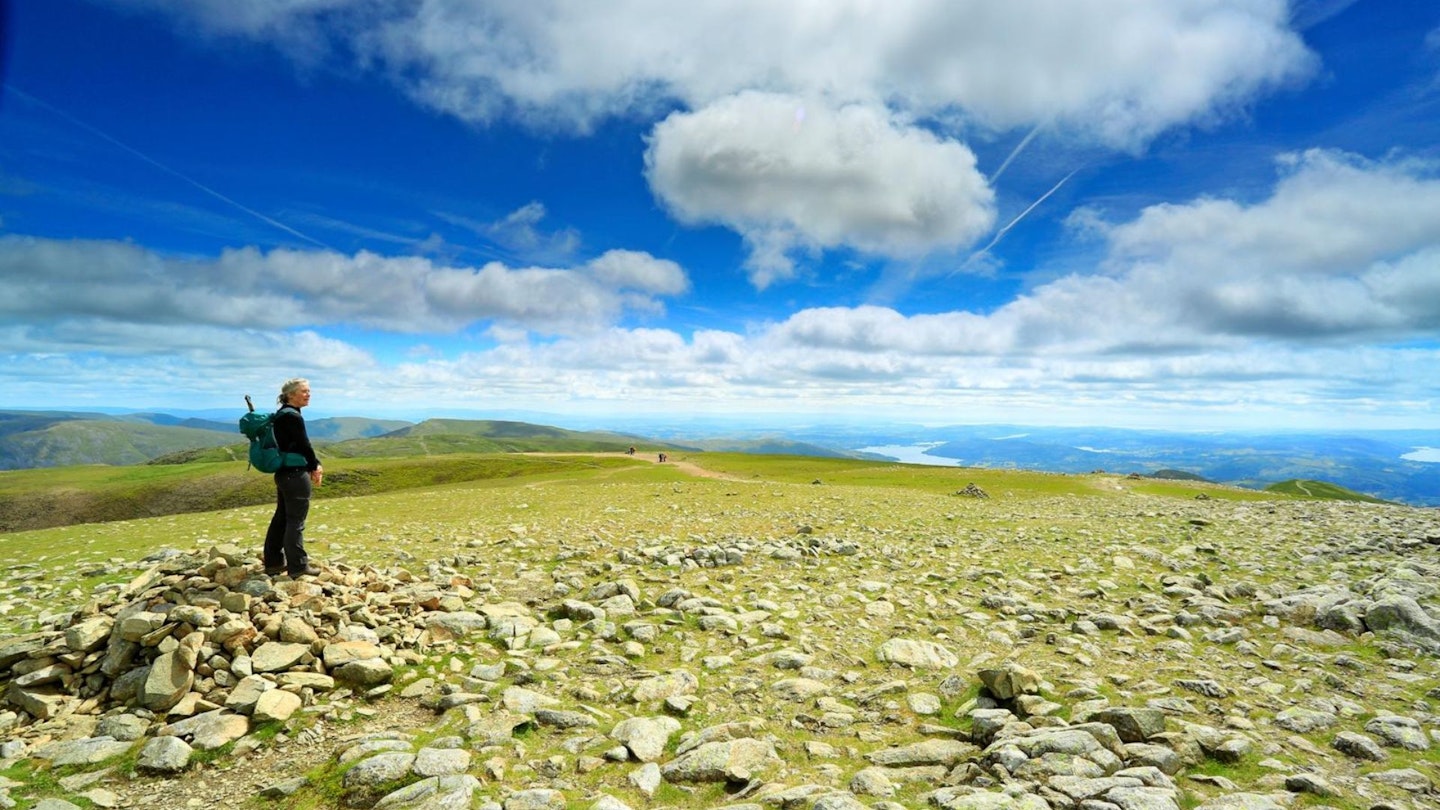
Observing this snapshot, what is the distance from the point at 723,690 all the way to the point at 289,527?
9.83 metres

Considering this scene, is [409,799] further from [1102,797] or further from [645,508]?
[645,508]

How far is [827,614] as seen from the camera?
13.7 metres

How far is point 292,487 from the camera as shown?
12977 mm

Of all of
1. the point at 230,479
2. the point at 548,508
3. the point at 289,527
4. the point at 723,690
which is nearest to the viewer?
the point at 723,690

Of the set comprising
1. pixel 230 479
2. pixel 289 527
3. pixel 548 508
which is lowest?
pixel 230 479

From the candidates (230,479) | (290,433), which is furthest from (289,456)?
(230,479)

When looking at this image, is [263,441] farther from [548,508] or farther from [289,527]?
[548,508]

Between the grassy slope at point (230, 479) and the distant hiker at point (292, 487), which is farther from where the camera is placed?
the grassy slope at point (230, 479)

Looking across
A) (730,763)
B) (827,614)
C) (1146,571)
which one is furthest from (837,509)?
(730,763)

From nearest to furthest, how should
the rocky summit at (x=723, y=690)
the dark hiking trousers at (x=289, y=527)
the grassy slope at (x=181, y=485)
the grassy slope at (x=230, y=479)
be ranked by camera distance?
the rocky summit at (x=723, y=690), the dark hiking trousers at (x=289, y=527), the grassy slope at (x=230, y=479), the grassy slope at (x=181, y=485)

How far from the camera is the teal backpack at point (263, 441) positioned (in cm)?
1270

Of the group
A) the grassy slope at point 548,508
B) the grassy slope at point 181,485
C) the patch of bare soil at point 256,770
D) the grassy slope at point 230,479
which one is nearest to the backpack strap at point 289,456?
the patch of bare soil at point 256,770

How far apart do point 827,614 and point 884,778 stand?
673cm

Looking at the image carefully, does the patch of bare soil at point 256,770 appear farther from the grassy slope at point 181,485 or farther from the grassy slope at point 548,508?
the grassy slope at point 181,485
